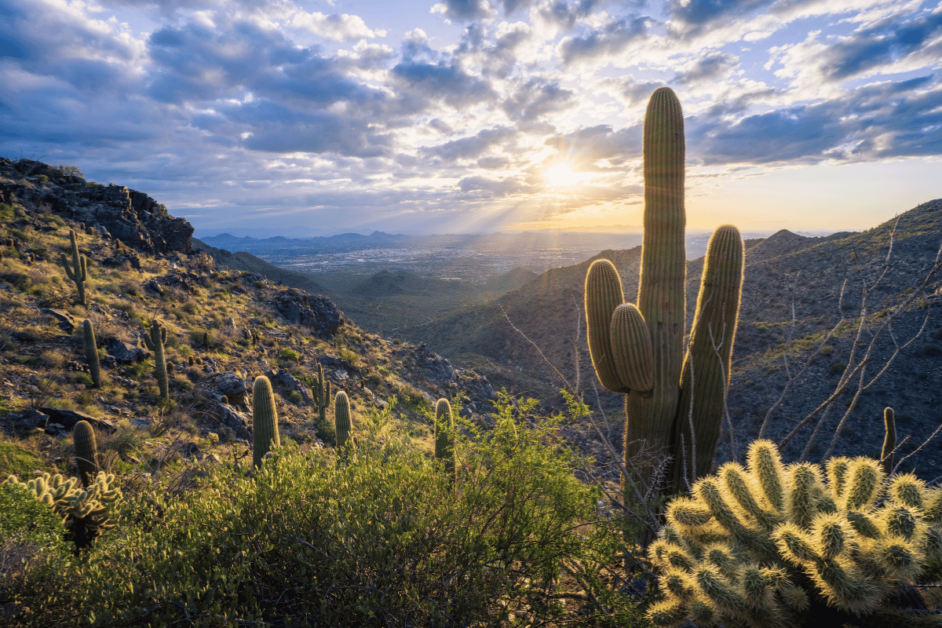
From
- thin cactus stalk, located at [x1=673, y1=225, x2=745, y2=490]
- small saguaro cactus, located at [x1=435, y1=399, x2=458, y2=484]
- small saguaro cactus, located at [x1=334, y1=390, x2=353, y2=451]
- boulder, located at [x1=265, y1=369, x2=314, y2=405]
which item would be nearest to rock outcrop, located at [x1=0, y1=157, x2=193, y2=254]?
boulder, located at [x1=265, y1=369, x2=314, y2=405]

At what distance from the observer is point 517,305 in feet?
162

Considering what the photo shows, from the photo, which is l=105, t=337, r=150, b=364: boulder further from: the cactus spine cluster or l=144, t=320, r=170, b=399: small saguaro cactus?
the cactus spine cluster

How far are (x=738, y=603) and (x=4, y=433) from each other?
11714mm

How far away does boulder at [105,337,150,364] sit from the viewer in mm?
12344

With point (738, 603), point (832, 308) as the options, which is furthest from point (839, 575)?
point (832, 308)

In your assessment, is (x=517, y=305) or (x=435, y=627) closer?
(x=435, y=627)

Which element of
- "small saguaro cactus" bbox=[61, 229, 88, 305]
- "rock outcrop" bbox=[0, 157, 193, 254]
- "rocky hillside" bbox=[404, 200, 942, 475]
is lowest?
"rocky hillside" bbox=[404, 200, 942, 475]

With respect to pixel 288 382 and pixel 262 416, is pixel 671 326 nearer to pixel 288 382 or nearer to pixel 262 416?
pixel 262 416

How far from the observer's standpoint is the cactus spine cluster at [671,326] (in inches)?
252

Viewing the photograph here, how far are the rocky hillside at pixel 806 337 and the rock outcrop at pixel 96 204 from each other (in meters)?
22.5

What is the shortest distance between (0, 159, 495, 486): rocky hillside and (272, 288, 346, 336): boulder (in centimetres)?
11

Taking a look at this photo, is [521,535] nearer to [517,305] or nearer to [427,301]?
[517,305]

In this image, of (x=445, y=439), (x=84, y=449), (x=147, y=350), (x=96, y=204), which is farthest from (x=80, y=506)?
(x=96, y=204)

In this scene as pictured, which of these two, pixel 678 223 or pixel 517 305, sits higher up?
pixel 678 223
